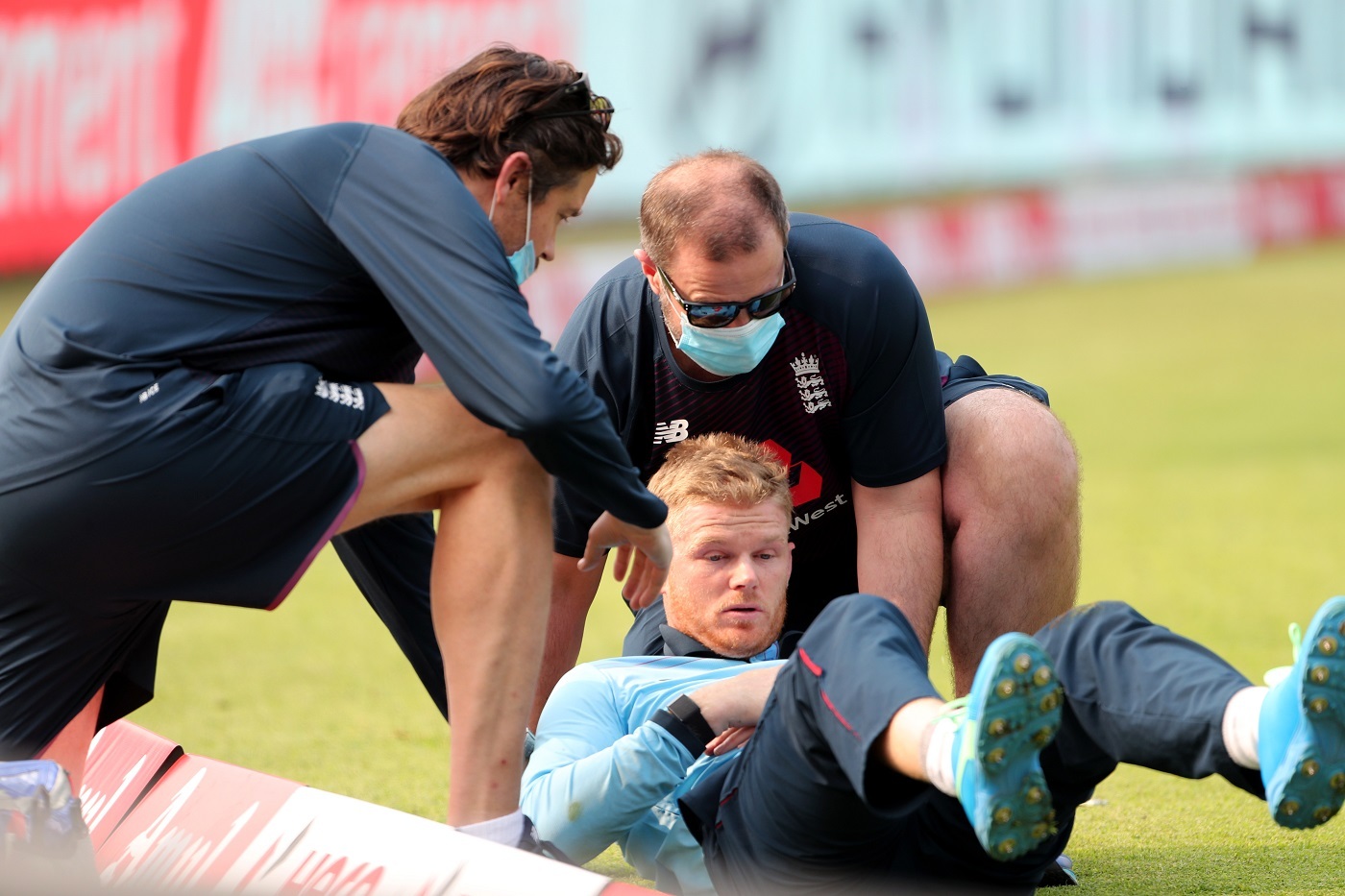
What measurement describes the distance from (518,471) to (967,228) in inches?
442

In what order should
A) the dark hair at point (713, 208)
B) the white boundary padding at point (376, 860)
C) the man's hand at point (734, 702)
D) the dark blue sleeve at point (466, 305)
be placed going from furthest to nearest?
the dark hair at point (713, 208), the man's hand at point (734, 702), the dark blue sleeve at point (466, 305), the white boundary padding at point (376, 860)

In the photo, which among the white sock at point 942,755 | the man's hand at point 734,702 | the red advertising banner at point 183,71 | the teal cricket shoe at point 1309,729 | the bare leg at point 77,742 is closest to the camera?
the teal cricket shoe at point 1309,729

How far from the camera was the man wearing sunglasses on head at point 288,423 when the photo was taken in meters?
2.40

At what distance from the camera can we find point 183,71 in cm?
1138

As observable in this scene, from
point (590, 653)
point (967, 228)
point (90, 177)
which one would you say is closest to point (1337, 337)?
point (967, 228)

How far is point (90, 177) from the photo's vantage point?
11297 millimetres

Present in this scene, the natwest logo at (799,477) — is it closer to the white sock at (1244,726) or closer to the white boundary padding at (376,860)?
the white boundary padding at (376,860)

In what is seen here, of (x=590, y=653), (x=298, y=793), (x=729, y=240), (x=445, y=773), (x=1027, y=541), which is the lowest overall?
(x=590, y=653)

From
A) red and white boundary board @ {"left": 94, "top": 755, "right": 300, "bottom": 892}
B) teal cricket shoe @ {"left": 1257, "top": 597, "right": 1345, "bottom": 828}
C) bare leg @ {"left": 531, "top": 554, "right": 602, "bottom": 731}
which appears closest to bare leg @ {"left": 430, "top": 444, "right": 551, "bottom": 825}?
red and white boundary board @ {"left": 94, "top": 755, "right": 300, "bottom": 892}

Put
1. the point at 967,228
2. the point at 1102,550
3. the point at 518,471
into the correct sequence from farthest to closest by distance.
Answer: the point at 967,228, the point at 1102,550, the point at 518,471

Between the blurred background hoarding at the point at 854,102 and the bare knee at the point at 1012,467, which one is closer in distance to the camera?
the bare knee at the point at 1012,467

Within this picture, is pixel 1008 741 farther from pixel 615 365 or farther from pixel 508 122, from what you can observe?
pixel 615 365

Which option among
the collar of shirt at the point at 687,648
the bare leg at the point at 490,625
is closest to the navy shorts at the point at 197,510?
the bare leg at the point at 490,625

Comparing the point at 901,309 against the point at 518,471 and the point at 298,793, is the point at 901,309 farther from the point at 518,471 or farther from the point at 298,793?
the point at 298,793
